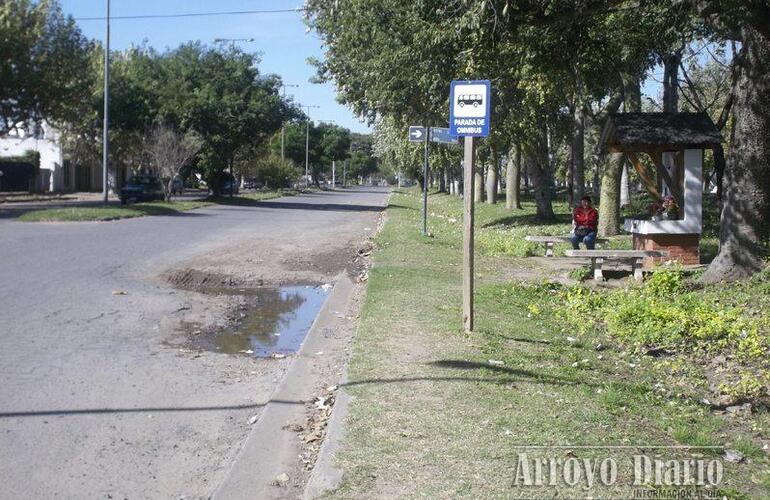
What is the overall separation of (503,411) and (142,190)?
3961cm

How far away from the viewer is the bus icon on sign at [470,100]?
9305 mm

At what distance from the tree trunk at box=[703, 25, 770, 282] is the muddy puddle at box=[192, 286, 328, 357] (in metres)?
6.02

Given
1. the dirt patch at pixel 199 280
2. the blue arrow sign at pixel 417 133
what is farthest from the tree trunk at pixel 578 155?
the dirt patch at pixel 199 280

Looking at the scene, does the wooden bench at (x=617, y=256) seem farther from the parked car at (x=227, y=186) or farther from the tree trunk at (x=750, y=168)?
the parked car at (x=227, y=186)

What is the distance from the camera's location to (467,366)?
7.80 meters

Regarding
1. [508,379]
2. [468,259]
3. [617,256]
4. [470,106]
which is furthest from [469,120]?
[617,256]

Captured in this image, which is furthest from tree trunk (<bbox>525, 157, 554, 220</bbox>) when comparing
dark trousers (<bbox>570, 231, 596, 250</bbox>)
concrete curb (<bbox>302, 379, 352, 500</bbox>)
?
concrete curb (<bbox>302, 379, 352, 500</bbox>)

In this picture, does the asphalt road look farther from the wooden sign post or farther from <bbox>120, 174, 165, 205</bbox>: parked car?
<bbox>120, 174, 165, 205</bbox>: parked car

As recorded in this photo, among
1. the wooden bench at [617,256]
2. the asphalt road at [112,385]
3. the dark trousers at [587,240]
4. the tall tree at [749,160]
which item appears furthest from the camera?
the dark trousers at [587,240]

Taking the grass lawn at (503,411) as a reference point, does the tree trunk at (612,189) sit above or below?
above

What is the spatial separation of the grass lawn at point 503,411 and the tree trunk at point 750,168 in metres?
3.13

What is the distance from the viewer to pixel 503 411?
6340 millimetres

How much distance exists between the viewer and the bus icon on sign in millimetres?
9305

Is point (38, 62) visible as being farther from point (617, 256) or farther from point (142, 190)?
point (617, 256)
